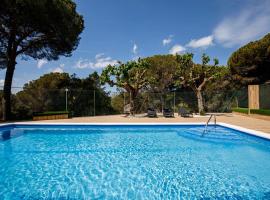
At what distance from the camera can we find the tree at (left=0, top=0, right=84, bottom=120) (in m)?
12.9

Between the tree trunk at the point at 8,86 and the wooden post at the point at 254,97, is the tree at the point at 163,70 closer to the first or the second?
the wooden post at the point at 254,97

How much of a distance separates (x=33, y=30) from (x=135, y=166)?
12.7 m

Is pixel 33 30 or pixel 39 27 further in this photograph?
pixel 33 30

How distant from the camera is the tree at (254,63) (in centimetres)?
2227

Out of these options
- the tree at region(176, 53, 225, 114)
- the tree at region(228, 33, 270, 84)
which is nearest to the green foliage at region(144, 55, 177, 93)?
the tree at region(176, 53, 225, 114)

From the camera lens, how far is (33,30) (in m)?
14.3

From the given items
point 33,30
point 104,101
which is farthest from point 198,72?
point 33,30

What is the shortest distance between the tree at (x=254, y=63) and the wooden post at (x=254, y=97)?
7212 mm

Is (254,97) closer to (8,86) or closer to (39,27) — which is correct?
(39,27)

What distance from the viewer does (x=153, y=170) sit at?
5.33m

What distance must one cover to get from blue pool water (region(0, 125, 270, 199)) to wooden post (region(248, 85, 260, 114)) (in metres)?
6.93

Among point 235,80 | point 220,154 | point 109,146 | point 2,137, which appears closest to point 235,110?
point 235,80

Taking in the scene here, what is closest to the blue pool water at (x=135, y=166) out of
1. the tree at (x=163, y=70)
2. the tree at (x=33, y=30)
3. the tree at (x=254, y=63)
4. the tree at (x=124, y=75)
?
the tree at (x=33, y=30)

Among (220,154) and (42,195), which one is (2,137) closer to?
(42,195)
